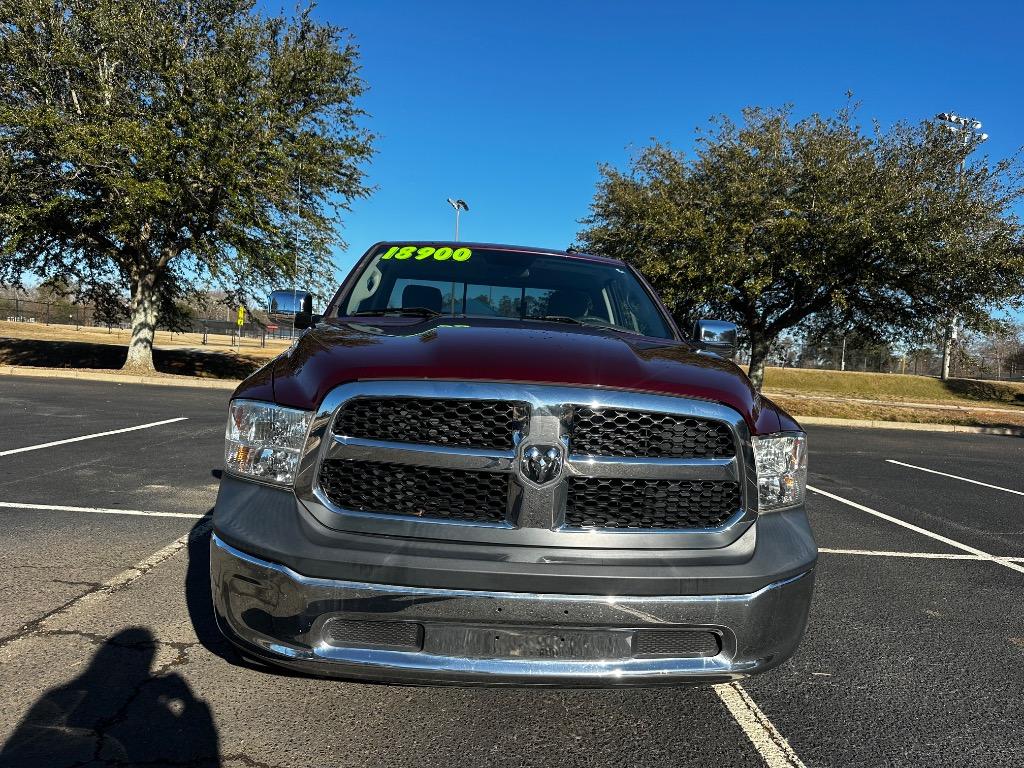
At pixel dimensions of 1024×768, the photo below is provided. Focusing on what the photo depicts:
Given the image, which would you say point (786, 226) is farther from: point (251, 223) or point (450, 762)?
point (450, 762)

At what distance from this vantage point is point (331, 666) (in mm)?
1956

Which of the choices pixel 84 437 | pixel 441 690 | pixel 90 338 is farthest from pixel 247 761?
pixel 90 338

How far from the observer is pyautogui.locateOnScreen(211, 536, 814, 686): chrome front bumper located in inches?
75.8

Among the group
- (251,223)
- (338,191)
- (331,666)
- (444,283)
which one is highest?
(338,191)

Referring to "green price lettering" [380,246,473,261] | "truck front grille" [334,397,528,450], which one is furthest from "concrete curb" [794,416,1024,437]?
"truck front grille" [334,397,528,450]

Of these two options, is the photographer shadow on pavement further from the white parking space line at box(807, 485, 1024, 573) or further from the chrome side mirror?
the white parking space line at box(807, 485, 1024, 573)

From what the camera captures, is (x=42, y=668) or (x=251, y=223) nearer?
(x=42, y=668)

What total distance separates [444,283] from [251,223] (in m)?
14.5

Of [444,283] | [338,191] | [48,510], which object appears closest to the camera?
[444,283]

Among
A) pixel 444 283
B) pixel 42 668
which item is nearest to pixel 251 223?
pixel 444 283

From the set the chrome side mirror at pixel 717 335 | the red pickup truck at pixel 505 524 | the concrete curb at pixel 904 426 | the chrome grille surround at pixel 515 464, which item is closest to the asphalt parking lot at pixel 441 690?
the red pickup truck at pixel 505 524

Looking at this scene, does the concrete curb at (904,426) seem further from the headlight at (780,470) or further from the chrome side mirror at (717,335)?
the headlight at (780,470)

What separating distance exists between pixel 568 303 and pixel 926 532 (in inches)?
163

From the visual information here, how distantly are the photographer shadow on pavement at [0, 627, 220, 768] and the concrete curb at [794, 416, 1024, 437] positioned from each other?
15.4 metres
